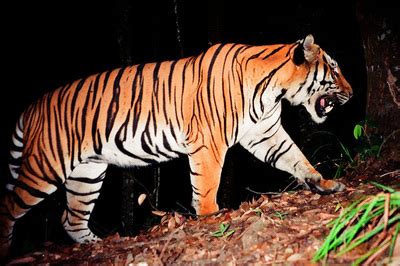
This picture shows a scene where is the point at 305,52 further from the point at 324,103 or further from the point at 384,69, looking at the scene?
the point at 384,69

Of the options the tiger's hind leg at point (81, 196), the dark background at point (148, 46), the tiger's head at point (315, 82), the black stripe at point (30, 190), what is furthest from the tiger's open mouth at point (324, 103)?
the black stripe at point (30, 190)

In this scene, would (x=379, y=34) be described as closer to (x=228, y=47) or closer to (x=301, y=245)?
(x=228, y=47)

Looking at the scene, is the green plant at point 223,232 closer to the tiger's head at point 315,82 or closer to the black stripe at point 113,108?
the tiger's head at point 315,82

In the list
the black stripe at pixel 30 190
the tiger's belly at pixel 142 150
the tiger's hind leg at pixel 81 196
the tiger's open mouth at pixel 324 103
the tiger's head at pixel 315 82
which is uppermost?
the tiger's head at pixel 315 82

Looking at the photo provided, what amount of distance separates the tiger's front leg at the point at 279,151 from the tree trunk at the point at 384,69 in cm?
83

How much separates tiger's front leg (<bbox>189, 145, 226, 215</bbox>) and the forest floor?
0.17 meters

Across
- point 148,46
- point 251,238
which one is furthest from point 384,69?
point 148,46

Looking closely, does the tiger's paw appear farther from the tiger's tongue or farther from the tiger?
the tiger's tongue

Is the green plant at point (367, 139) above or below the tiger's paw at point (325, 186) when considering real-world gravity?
above

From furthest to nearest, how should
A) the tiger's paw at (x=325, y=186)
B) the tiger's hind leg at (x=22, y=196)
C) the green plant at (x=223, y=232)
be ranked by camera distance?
1. the tiger's hind leg at (x=22, y=196)
2. the tiger's paw at (x=325, y=186)
3. the green plant at (x=223, y=232)

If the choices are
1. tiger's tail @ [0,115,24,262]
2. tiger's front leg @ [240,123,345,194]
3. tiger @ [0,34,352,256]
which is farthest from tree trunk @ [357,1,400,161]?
tiger's tail @ [0,115,24,262]

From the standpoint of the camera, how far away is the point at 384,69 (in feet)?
12.4

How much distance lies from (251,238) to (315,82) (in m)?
2.14

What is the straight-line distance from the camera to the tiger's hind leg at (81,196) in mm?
4566
